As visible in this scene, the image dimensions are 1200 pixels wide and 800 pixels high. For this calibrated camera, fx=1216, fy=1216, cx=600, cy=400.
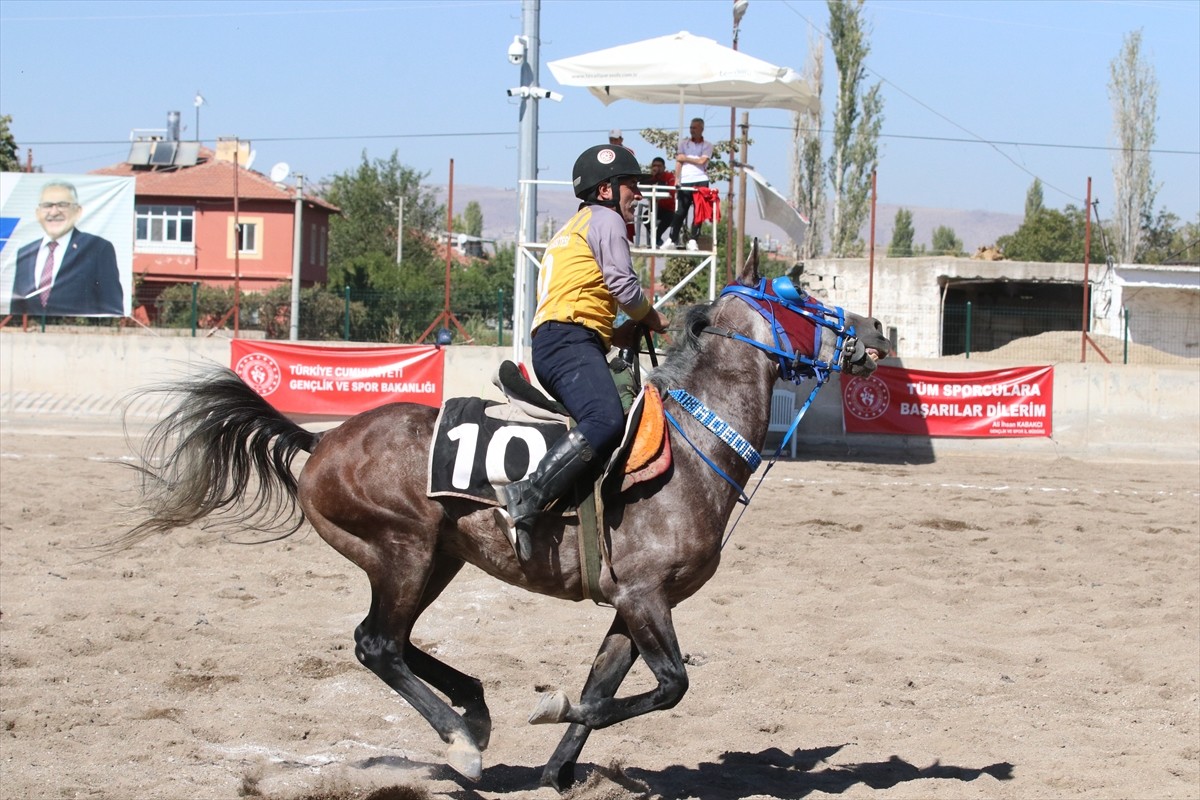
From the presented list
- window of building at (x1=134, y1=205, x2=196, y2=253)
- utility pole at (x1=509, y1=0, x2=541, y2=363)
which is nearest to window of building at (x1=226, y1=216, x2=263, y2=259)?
window of building at (x1=134, y1=205, x2=196, y2=253)

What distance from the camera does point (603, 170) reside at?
17.0ft

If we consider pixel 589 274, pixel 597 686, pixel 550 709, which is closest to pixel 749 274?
pixel 589 274

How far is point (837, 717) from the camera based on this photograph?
6.32 metres

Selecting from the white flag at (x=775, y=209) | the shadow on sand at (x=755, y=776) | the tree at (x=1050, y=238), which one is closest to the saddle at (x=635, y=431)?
the shadow on sand at (x=755, y=776)

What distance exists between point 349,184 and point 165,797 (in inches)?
2724

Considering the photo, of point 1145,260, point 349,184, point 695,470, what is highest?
point 349,184

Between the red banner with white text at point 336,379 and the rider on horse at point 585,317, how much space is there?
1282 centimetres

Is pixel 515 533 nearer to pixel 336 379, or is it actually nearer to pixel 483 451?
pixel 483 451

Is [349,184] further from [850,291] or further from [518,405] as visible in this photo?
[518,405]

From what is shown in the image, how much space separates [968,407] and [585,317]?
14.0 meters

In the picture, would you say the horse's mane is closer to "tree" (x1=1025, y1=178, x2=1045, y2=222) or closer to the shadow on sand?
the shadow on sand

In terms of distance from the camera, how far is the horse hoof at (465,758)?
4.99 meters

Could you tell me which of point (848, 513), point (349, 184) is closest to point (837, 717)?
point (848, 513)

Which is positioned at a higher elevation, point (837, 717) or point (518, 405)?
point (518, 405)
